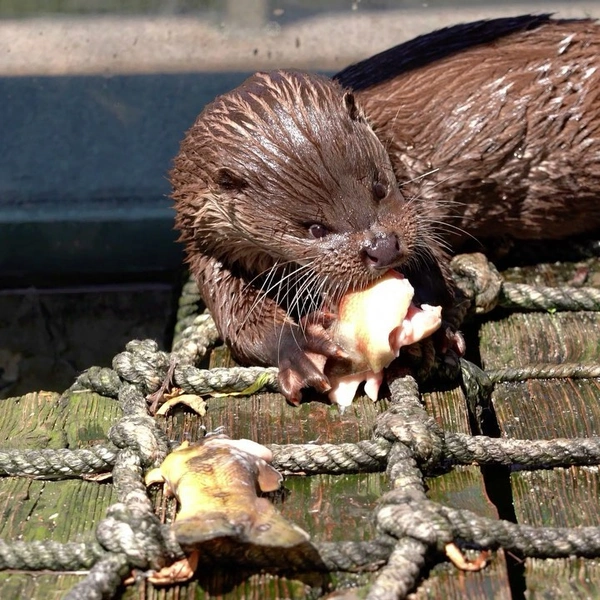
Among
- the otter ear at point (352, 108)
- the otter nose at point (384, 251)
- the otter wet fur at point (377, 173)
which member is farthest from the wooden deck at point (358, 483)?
the otter ear at point (352, 108)

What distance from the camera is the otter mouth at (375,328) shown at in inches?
82.2

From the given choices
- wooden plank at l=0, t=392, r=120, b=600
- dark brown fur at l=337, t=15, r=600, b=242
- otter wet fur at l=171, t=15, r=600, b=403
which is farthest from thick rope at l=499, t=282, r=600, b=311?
wooden plank at l=0, t=392, r=120, b=600

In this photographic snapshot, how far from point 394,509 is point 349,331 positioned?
0.52m

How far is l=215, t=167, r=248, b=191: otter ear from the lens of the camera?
2.18 metres

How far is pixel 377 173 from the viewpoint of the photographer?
2.16 metres

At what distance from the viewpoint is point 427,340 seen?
220cm

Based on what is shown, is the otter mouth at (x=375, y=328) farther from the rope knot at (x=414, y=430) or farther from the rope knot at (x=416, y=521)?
the rope knot at (x=416, y=521)

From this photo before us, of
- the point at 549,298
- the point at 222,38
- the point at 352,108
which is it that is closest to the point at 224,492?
the point at 352,108

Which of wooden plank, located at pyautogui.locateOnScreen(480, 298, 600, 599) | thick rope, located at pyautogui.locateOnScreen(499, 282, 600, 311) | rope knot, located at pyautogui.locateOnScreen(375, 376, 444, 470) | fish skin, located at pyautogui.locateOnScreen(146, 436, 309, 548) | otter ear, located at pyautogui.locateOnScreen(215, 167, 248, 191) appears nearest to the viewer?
fish skin, located at pyautogui.locateOnScreen(146, 436, 309, 548)

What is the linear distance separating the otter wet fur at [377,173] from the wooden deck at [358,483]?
0.13 metres

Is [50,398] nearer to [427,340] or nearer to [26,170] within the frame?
[427,340]

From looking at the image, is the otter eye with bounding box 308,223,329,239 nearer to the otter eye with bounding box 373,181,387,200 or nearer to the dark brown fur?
the otter eye with bounding box 373,181,387,200

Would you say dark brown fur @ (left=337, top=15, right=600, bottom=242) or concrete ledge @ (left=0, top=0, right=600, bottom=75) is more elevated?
concrete ledge @ (left=0, top=0, right=600, bottom=75)

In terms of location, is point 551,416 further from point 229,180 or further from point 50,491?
point 50,491
